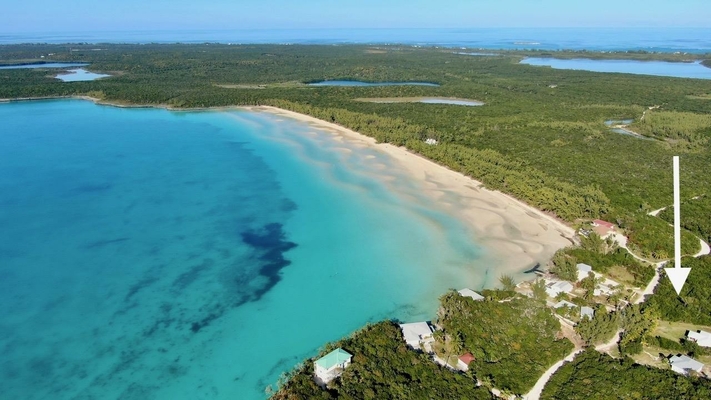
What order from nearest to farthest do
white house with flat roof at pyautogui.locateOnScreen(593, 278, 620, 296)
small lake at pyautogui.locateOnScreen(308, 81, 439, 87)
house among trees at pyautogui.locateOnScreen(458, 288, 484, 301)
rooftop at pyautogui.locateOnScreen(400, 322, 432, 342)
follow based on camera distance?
rooftop at pyautogui.locateOnScreen(400, 322, 432, 342), house among trees at pyautogui.locateOnScreen(458, 288, 484, 301), white house with flat roof at pyautogui.locateOnScreen(593, 278, 620, 296), small lake at pyautogui.locateOnScreen(308, 81, 439, 87)

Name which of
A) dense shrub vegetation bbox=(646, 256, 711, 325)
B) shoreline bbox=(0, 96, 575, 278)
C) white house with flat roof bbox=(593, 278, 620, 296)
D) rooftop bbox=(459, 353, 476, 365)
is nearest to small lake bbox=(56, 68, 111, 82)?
shoreline bbox=(0, 96, 575, 278)

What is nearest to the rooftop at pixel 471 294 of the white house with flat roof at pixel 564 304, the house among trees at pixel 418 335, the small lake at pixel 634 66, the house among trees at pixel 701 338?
the house among trees at pixel 418 335

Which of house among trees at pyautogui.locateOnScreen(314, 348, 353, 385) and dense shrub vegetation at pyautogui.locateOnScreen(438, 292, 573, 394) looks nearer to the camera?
house among trees at pyautogui.locateOnScreen(314, 348, 353, 385)

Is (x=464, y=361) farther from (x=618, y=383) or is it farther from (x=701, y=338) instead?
(x=701, y=338)

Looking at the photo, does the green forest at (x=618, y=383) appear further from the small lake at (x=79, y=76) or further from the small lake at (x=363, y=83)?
the small lake at (x=79, y=76)

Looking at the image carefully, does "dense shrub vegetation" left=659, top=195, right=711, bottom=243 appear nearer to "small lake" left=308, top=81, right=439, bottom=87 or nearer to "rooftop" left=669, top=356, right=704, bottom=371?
"rooftop" left=669, top=356, right=704, bottom=371

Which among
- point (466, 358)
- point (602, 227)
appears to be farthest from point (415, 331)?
point (602, 227)

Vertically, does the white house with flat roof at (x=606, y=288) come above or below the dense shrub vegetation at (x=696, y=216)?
below
